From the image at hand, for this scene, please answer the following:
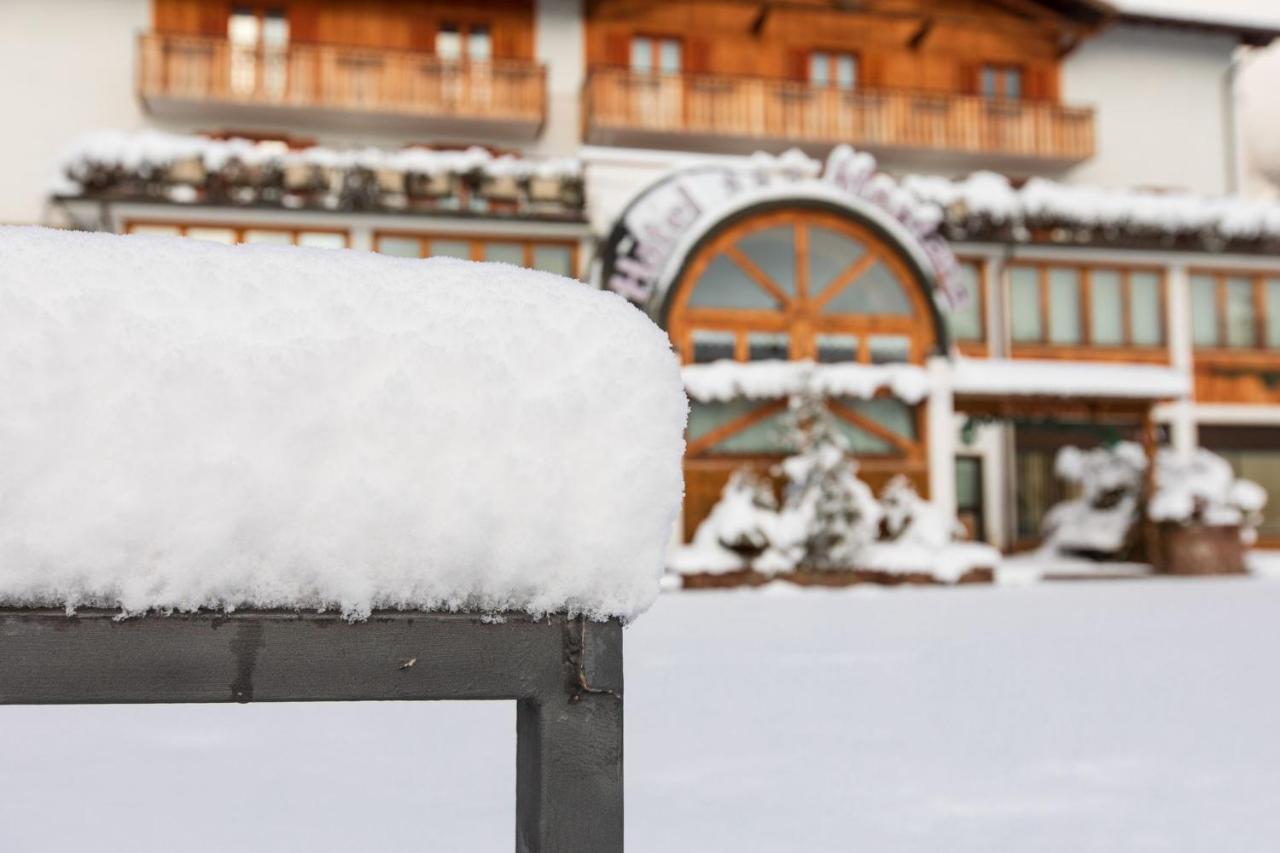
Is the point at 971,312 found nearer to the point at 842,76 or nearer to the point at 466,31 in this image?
the point at 842,76

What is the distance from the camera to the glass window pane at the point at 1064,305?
18.1 m

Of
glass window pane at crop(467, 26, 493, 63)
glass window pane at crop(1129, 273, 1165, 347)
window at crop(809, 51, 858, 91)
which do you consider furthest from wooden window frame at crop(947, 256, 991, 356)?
glass window pane at crop(467, 26, 493, 63)

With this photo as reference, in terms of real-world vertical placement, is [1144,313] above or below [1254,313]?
below

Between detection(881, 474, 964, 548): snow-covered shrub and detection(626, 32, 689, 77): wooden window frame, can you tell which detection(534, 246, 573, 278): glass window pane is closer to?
detection(626, 32, 689, 77): wooden window frame

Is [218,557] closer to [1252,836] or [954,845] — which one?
[954,845]

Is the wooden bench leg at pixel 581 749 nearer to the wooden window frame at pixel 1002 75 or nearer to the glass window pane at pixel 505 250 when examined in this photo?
the glass window pane at pixel 505 250

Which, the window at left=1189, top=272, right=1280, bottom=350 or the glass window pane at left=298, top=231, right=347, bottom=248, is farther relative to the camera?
the window at left=1189, top=272, right=1280, bottom=350

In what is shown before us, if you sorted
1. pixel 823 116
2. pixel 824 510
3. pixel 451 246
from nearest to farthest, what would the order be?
pixel 824 510 < pixel 451 246 < pixel 823 116

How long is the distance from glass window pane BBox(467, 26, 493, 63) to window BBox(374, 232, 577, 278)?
397 cm

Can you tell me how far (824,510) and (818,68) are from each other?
32.1 feet

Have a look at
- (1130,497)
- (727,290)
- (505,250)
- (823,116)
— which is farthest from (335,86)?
(1130,497)

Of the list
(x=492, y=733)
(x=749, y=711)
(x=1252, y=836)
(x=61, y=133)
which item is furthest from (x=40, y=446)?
(x=61, y=133)

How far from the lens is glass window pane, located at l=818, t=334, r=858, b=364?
15.3 meters

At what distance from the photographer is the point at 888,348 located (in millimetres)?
15461
